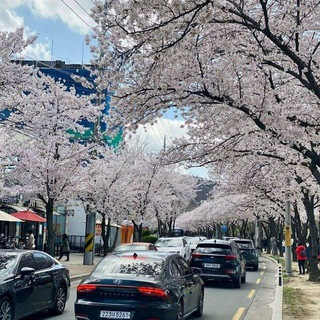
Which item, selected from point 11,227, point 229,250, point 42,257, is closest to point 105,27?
point 42,257

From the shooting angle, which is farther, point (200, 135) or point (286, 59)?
point (200, 135)

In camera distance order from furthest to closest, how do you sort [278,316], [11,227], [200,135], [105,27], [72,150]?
[11,227] < [72,150] < [200,135] < [278,316] < [105,27]

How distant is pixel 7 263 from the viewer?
421 inches

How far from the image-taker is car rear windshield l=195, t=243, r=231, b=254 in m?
19.8

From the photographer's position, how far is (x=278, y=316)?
448 inches

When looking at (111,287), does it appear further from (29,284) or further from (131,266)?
(29,284)

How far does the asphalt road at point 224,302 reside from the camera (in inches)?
478

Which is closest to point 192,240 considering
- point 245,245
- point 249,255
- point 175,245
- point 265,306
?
point 245,245

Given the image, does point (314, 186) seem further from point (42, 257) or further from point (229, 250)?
point (42, 257)

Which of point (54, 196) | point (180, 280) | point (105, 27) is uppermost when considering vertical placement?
point (105, 27)

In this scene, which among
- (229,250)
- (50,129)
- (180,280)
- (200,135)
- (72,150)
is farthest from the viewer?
(72,150)

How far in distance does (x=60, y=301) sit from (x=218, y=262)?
8369mm

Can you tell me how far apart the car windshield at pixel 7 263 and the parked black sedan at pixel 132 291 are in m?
1.84

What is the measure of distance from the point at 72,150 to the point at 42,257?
13.0m
